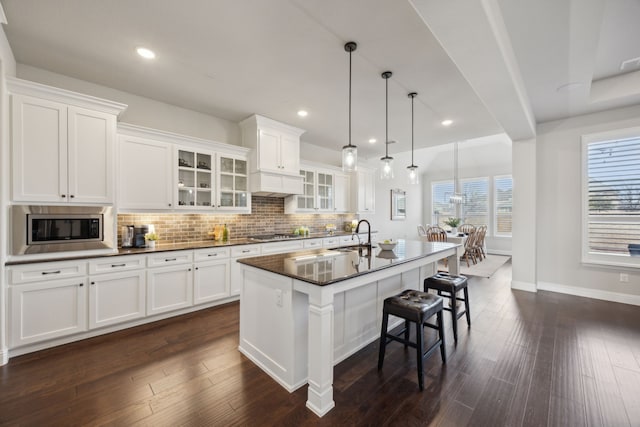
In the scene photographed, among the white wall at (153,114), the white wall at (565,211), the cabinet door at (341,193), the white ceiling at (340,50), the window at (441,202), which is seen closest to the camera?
the white ceiling at (340,50)

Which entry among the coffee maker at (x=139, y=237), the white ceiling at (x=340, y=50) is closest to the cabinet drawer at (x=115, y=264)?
the coffee maker at (x=139, y=237)

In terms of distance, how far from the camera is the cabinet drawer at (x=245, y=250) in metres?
3.71

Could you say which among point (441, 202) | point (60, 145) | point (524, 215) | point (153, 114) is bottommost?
point (524, 215)

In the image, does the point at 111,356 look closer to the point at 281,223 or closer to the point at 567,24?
the point at 281,223

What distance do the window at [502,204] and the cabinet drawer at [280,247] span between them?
6946 mm

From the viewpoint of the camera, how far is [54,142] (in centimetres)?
251

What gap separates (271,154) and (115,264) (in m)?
2.52

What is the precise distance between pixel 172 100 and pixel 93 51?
3.60 feet

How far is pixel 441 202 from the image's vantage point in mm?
9477

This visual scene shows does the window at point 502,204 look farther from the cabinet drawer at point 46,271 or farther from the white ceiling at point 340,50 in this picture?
the cabinet drawer at point 46,271

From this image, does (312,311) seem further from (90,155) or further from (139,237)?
(90,155)

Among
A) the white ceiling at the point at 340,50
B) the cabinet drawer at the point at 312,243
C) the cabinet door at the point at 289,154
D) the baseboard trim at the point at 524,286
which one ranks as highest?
the white ceiling at the point at 340,50

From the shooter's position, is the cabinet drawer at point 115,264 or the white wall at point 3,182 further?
the cabinet drawer at point 115,264

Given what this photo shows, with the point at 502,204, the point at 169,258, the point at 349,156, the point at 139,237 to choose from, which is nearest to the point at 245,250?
the point at 169,258
